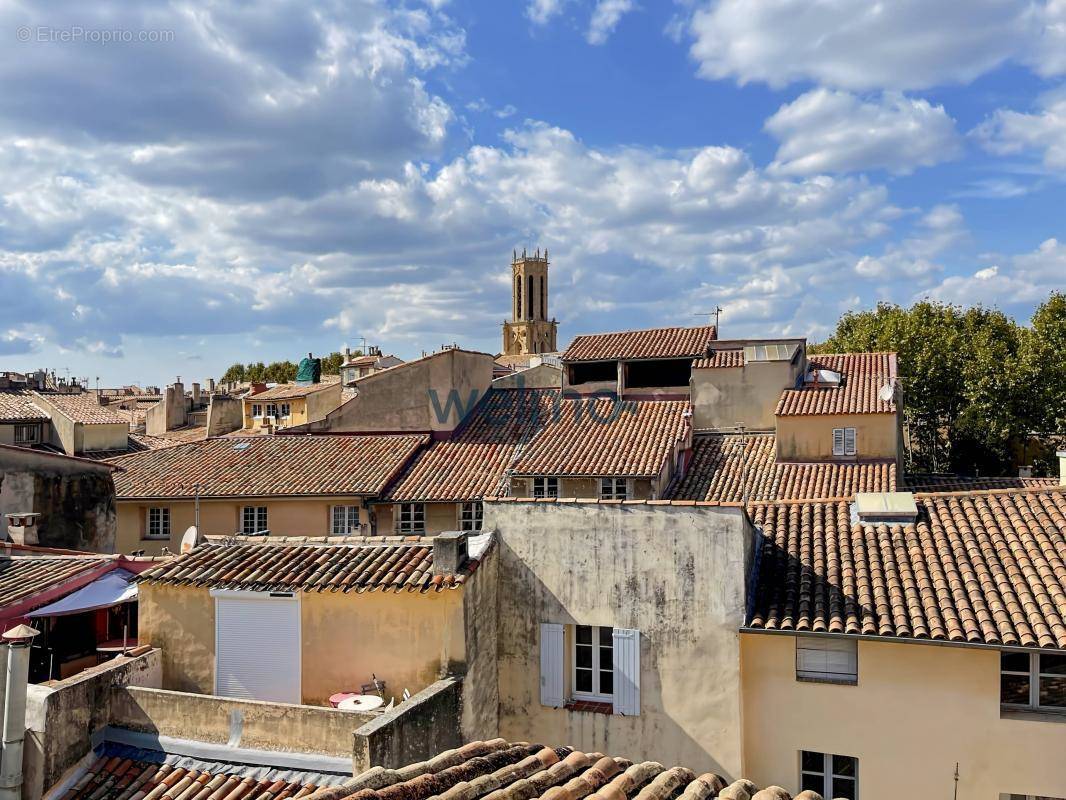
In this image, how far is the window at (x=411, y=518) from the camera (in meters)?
28.5

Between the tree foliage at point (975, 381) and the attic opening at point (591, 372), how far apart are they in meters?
19.2

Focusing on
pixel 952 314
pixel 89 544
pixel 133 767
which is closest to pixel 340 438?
pixel 89 544

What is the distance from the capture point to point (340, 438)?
33.8m

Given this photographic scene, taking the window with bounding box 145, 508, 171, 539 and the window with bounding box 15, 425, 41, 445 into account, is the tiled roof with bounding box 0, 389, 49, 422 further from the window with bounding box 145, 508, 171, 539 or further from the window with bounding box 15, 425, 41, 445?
the window with bounding box 145, 508, 171, 539

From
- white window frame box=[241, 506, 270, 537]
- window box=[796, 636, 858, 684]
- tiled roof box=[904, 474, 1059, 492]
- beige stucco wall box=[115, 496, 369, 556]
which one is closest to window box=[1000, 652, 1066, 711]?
window box=[796, 636, 858, 684]

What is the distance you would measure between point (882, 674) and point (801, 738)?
1723mm

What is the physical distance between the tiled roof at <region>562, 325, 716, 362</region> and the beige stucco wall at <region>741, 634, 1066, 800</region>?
876 inches

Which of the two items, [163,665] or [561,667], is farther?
[561,667]

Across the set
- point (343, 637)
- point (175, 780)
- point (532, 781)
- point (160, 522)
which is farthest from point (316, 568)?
point (160, 522)

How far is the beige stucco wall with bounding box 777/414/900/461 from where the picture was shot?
2898 centimetres

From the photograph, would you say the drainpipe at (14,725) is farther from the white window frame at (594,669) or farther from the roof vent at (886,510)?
the roof vent at (886,510)

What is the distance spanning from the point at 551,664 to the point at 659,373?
2266cm

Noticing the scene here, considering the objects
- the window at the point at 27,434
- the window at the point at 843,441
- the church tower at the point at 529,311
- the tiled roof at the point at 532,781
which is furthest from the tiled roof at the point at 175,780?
the church tower at the point at 529,311

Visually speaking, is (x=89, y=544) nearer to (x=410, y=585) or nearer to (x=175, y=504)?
(x=175, y=504)
